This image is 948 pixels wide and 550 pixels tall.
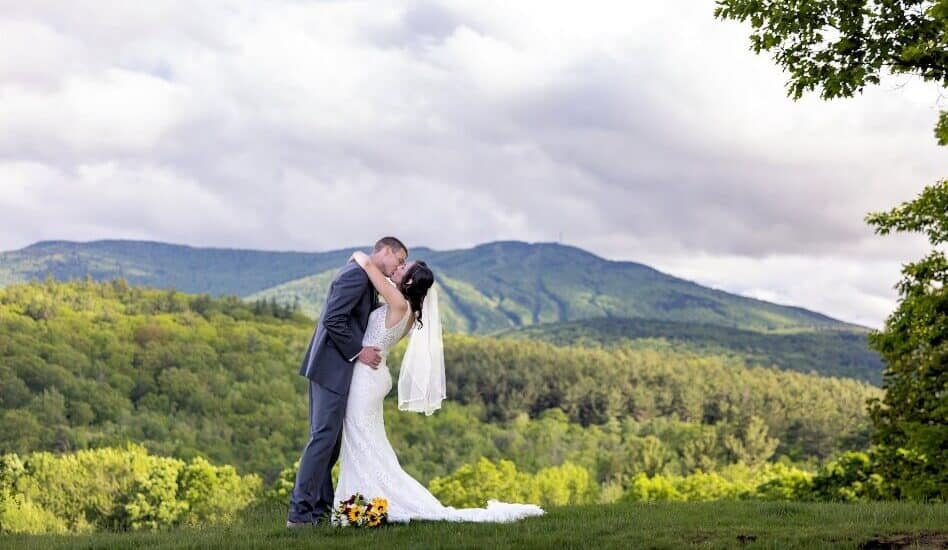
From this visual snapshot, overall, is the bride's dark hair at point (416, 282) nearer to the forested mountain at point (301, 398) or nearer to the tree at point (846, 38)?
the tree at point (846, 38)

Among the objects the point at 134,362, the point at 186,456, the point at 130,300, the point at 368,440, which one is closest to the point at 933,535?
the point at 368,440

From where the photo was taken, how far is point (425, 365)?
13.2 meters

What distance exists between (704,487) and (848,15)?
57.0 meters

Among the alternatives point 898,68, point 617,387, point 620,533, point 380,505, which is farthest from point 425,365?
point 617,387

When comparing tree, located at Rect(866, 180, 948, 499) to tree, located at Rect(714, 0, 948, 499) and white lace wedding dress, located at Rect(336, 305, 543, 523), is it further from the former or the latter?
white lace wedding dress, located at Rect(336, 305, 543, 523)

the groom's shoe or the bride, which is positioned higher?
the bride

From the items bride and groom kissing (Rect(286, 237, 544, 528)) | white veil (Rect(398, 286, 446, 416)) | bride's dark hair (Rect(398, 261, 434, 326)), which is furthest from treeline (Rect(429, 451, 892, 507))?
bride's dark hair (Rect(398, 261, 434, 326))

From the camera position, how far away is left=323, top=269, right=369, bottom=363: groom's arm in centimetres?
1204

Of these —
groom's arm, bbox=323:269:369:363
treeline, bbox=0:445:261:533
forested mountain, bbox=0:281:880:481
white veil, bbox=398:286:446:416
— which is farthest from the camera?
forested mountain, bbox=0:281:880:481

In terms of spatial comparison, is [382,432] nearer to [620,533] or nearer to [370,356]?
[370,356]

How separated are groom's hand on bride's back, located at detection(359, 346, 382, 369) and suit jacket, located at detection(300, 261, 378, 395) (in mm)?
86

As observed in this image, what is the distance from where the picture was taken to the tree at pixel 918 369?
1903 centimetres

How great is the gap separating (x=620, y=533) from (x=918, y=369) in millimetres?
22472

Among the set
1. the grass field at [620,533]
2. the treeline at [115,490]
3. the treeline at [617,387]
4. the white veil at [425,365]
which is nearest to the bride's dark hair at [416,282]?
the white veil at [425,365]
